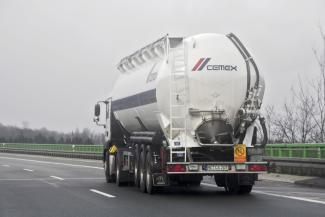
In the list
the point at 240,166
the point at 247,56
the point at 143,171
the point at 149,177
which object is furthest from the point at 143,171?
the point at 247,56

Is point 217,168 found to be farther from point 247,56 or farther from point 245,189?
point 247,56

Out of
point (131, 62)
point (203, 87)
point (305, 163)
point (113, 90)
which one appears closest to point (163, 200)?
point (203, 87)

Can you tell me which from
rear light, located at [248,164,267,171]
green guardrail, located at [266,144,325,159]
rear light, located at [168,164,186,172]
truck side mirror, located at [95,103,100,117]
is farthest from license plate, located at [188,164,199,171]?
truck side mirror, located at [95,103,100,117]

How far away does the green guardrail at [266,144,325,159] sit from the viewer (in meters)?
22.3

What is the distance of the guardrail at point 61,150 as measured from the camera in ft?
159

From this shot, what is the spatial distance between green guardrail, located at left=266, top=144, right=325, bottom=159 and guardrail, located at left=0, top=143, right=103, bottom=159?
21559 mm

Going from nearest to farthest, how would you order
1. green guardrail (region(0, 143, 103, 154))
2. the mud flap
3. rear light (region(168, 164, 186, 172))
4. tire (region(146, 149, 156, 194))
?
1. rear light (region(168, 164, 186, 172))
2. the mud flap
3. tire (region(146, 149, 156, 194))
4. green guardrail (region(0, 143, 103, 154))

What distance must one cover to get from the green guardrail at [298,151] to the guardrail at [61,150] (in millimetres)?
21559

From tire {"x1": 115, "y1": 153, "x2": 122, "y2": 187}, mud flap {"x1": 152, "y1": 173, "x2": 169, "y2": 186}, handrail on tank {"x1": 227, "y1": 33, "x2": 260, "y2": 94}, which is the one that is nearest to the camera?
handrail on tank {"x1": 227, "y1": 33, "x2": 260, "y2": 94}

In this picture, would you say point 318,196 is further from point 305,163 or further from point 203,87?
point 305,163

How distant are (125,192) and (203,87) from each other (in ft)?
12.8

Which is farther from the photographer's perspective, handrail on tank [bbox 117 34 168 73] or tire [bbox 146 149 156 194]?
handrail on tank [bbox 117 34 168 73]

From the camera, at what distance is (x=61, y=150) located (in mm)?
57812

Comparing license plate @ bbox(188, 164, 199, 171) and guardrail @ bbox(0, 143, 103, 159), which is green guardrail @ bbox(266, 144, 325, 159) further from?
guardrail @ bbox(0, 143, 103, 159)
